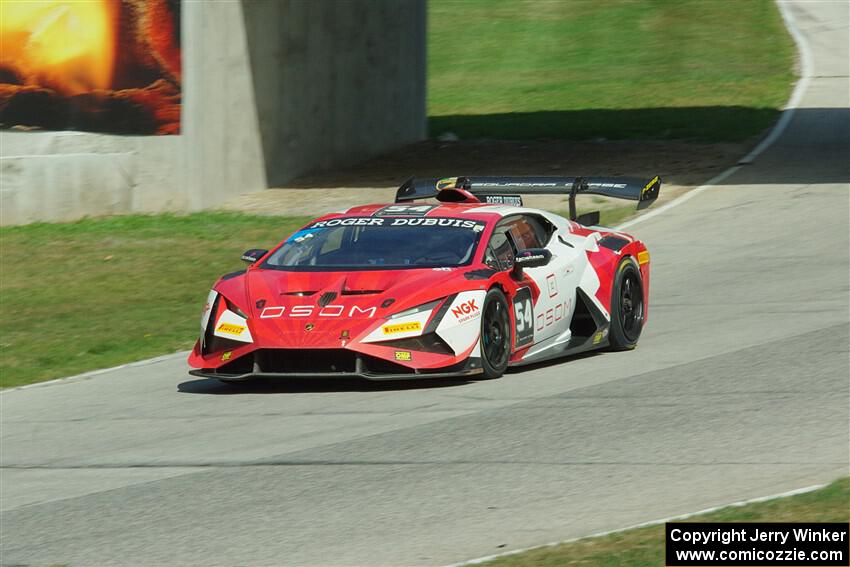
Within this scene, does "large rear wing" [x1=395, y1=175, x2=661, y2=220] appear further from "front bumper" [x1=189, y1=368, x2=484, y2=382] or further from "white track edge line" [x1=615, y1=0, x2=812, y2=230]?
"white track edge line" [x1=615, y1=0, x2=812, y2=230]

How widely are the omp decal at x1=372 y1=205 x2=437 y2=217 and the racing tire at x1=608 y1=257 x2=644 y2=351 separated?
1718 millimetres

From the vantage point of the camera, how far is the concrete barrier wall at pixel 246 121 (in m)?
22.6

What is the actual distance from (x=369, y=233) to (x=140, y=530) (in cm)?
476

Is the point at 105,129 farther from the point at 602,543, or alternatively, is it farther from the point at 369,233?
the point at 602,543

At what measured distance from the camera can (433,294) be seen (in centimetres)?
1069

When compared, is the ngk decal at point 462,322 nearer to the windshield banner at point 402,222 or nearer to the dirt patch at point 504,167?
the windshield banner at point 402,222

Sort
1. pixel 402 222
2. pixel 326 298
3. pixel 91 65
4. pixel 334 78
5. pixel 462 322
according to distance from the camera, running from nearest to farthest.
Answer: pixel 462 322
pixel 326 298
pixel 402 222
pixel 91 65
pixel 334 78

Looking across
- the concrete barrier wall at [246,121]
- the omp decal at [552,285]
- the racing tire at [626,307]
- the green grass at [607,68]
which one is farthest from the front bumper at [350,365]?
the green grass at [607,68]

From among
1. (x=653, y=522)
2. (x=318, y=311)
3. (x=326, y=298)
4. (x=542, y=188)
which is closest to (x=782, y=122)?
(x=542, y=188)

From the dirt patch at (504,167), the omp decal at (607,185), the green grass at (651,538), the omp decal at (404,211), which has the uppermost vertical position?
the green grass at (651,538)

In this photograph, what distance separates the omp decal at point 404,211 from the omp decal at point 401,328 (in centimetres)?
174

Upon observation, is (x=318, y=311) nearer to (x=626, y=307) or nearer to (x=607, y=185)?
(x=626, y=307)

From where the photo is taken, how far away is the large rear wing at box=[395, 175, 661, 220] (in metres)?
13.0

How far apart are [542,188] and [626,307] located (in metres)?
1.31
